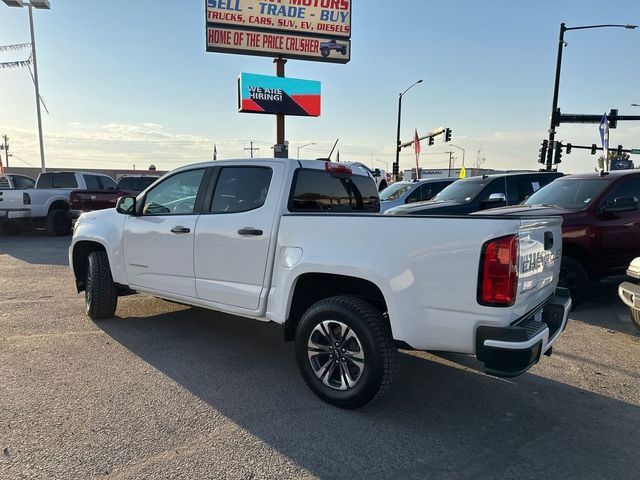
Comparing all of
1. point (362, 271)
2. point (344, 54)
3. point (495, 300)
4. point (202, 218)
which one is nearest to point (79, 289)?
point (202, 218)

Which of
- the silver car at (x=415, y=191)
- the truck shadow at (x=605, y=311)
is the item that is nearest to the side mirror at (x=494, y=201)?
the truck shadow at (x=605, y=311)

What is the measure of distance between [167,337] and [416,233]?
3.29 metres

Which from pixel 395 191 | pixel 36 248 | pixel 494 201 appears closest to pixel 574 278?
pixel 494 201

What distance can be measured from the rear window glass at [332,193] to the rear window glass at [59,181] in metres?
13.7

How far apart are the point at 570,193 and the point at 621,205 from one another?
0.81 m

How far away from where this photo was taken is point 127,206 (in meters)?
5.22

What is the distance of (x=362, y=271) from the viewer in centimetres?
328

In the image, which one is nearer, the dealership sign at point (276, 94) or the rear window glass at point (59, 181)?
the rear window glass at point (59, 181)

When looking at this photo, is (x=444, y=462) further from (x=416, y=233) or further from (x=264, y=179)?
(x=264, y=179)

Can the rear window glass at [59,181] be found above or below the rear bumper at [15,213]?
above

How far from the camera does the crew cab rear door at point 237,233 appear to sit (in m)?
3.98

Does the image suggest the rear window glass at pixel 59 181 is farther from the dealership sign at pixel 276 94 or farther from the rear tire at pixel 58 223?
→ the dealership sign at pixel 276 94

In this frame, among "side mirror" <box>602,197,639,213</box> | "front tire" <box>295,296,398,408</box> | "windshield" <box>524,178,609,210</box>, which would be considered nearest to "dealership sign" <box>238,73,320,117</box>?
"windshield" <box>524,178,609,210</box>

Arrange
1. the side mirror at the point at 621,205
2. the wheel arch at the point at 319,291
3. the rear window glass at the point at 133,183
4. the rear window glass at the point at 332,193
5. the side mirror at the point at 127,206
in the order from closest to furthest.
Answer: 1. the wheel arch at the point at 319,291
2. the rear window glass at the point at 332,193
3. the side mirror at the point at 127,206
4. the side mirror at the point at 621,205
5. the rear window glass at the point at 133,183
